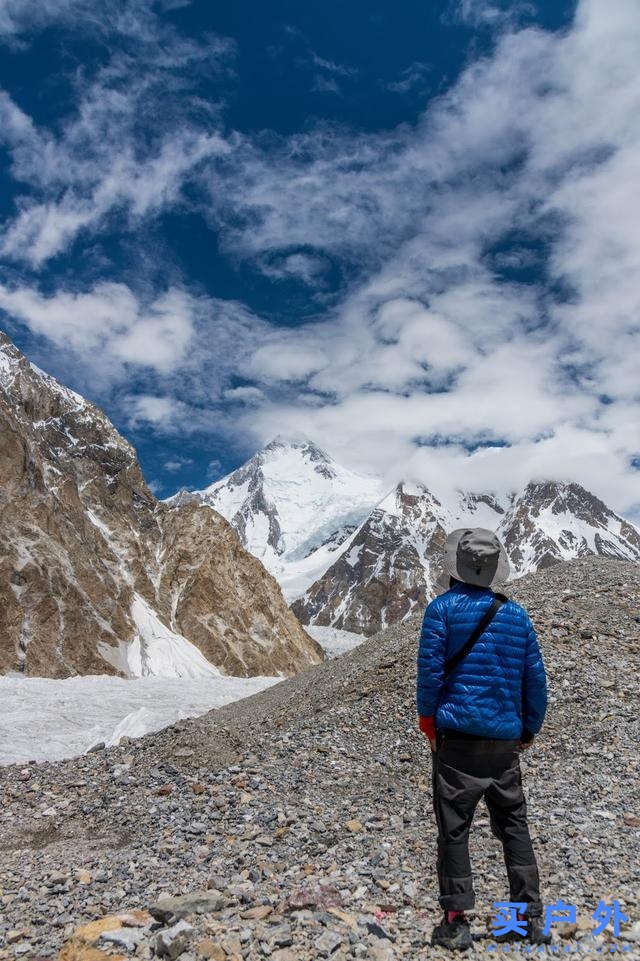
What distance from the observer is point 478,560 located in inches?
219

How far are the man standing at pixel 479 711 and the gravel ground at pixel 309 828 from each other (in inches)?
22.6

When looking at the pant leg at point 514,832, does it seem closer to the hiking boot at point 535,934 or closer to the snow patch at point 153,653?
the hiking boot at point 535,934

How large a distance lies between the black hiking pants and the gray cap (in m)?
1.32

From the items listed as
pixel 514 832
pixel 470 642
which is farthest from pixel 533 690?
pixel 514 832

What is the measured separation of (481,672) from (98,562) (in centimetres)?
7206

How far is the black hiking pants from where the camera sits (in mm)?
5000

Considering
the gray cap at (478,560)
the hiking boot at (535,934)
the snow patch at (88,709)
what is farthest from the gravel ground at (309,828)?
the snow patch at (88,709)

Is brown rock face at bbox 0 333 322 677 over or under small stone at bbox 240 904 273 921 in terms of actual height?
over

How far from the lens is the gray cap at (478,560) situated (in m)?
5.56

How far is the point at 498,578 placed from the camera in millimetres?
5648

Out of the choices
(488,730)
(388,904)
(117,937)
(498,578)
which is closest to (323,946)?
(388,904)

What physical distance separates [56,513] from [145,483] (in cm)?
2568

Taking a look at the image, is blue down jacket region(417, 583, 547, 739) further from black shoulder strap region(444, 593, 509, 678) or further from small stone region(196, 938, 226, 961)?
small stone region(196, 938, 226, 961)

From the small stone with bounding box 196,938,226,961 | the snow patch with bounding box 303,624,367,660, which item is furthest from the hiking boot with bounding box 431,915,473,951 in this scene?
the snow patch with bounding box 303,624,367,660
